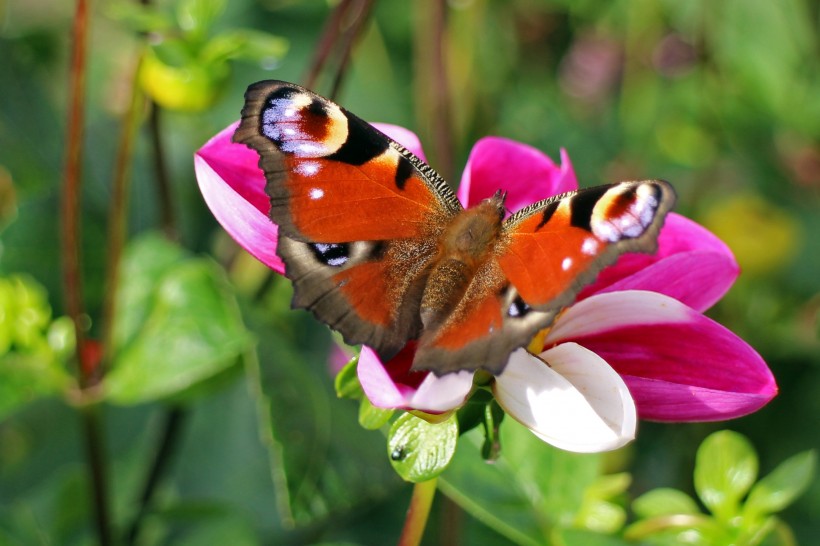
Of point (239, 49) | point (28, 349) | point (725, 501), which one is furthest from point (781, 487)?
point (28, 349)

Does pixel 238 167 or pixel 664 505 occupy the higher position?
pixel 238 167

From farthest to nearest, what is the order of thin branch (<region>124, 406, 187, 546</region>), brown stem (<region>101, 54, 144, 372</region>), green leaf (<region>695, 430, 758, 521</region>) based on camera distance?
thin branch (<region>124, 406, 187, 546</region>) < brown stem (<region>101, 54, 144, 372</region>) < green leaf (<region>695, 430, 758, 521</region>)

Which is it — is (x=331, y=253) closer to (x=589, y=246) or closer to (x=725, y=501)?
(x=589, y=246)

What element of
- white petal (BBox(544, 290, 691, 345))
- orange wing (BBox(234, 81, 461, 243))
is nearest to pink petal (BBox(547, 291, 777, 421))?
white petal (BBox(544, 290, 691, 345))

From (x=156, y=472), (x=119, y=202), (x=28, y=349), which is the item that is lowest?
(x=156, y=472)

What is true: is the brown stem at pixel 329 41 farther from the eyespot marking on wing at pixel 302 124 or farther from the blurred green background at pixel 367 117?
the eyespot marking on wing at pixel 302 124

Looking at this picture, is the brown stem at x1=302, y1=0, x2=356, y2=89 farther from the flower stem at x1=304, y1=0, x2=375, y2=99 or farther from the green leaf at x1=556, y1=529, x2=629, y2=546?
the green leaf at x1=556, y1=529, x2=629, y2=546
